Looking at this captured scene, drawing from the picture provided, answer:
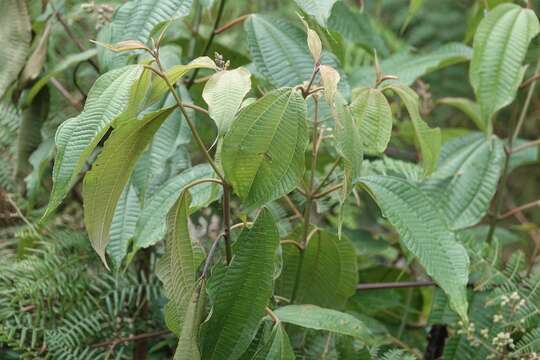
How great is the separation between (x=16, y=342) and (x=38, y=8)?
736mm

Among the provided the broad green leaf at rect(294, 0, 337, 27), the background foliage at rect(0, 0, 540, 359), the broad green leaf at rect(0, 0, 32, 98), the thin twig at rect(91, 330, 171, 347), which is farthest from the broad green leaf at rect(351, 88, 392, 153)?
the broad green leaf at rect(0, 0, 32, 98)

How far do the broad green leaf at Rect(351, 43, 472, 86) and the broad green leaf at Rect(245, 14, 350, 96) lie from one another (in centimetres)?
22

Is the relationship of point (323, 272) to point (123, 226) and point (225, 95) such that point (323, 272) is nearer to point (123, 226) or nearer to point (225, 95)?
point (123, 226)

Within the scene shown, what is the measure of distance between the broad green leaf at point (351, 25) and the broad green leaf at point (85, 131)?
1.99ft

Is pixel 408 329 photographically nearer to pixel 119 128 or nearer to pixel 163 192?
pixel 163 192

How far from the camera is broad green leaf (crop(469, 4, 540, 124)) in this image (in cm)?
116

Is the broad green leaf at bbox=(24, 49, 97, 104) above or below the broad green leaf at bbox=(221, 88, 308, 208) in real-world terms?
below

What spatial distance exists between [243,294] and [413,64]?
0.73 metres

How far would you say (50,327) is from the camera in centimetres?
123

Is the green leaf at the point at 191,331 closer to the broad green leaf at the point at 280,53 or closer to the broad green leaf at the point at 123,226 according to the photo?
the broad green leaf at the point at 123,226

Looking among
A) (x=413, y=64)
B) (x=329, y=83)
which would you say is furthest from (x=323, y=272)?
(x=413, y=64)

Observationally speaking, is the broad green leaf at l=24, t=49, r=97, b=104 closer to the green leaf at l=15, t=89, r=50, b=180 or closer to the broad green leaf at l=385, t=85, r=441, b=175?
the green leaf at l=15, t=89, r=50, b=180

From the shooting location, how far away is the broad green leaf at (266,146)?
0.77 meters

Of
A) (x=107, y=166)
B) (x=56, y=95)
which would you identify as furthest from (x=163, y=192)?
(x=56, y=95)
